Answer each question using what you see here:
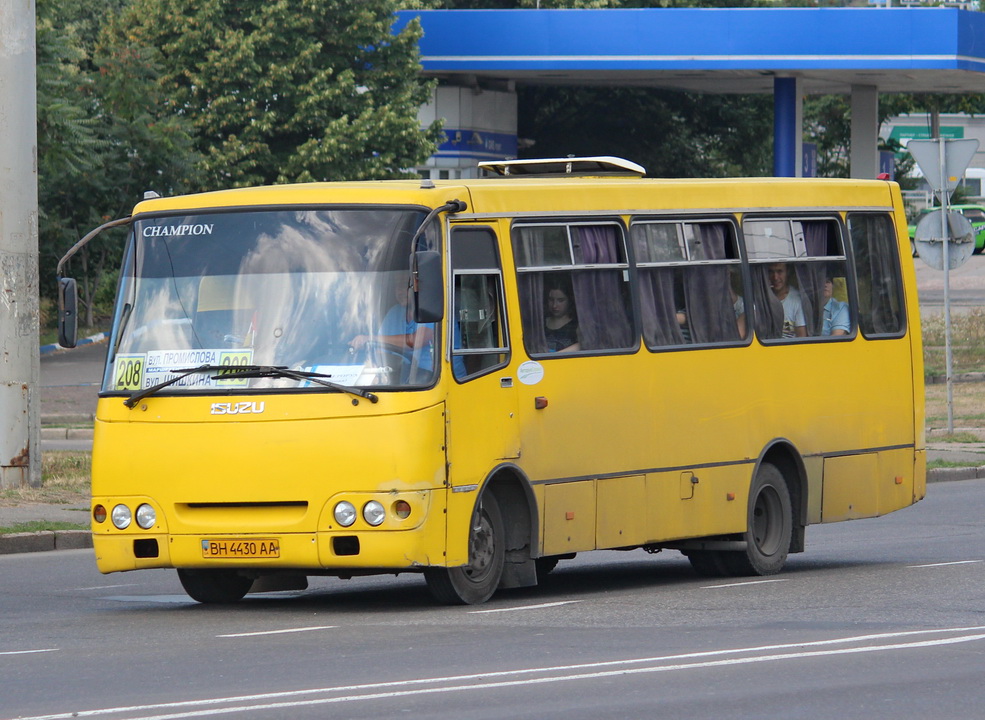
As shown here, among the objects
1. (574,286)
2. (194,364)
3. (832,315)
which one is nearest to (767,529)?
(832,315)

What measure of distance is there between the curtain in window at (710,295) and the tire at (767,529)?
1.13 metres

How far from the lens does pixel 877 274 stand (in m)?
15.1

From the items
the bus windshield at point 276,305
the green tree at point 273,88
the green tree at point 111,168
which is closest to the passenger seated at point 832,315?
the bus windshield at point 276,305

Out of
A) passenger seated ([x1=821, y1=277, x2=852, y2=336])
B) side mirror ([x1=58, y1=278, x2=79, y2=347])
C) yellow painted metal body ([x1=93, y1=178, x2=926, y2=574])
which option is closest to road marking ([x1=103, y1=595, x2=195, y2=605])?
yellow painted metal body ([x1=93, y1=178, x2=926, y2=574])

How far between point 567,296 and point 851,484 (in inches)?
145

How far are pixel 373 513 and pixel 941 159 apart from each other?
15.1 metres

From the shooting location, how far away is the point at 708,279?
1343cm

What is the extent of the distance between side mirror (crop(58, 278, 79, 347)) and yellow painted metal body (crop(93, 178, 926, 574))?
52 cm

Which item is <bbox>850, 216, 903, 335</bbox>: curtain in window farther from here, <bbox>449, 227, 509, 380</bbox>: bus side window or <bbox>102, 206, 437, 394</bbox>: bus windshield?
<bbox>102, 206, 437, 394</bbox>: bus windshield

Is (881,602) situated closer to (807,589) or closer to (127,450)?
(807,589)

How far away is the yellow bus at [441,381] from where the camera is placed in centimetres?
1077

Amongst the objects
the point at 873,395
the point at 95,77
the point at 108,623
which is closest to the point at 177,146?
the point at 95,77

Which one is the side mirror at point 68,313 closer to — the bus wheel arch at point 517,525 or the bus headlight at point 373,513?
the bus headlight at point 373,513

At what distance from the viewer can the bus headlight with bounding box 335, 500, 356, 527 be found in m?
10.7
